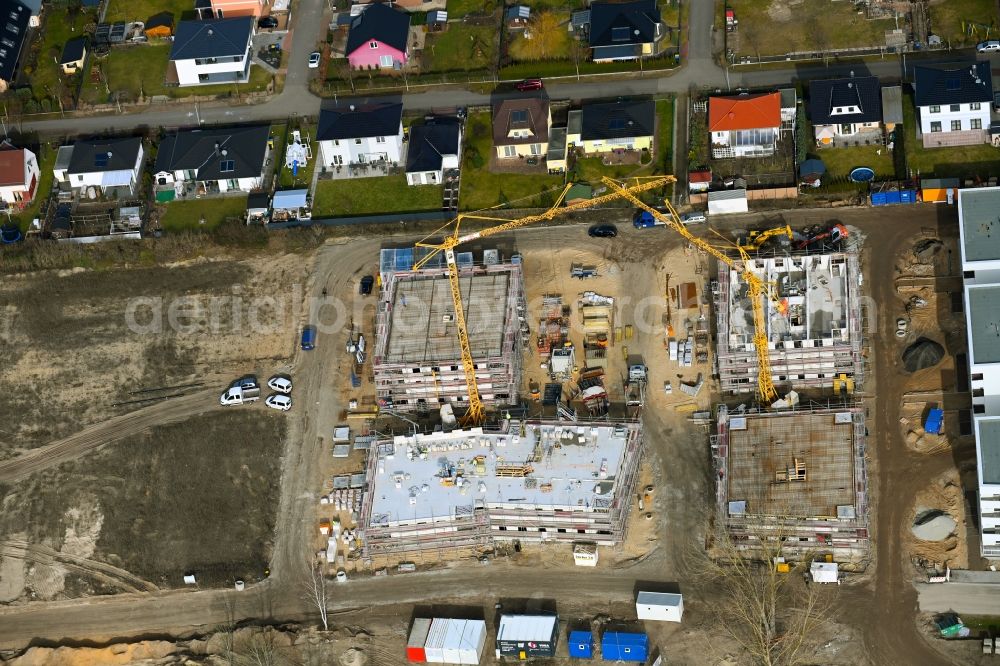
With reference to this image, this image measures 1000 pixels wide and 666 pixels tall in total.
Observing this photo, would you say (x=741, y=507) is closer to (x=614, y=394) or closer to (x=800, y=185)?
(x=614, y=394)

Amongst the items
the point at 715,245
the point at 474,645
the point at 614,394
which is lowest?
the point at 474,645

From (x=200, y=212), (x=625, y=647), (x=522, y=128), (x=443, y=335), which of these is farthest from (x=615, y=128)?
(x=625, y=647)

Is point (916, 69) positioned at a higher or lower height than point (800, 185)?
higher

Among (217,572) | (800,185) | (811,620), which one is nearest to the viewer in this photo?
(811,620)

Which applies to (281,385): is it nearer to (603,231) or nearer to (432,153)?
(432,153)

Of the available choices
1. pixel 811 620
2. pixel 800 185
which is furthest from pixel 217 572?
pixel 800 185

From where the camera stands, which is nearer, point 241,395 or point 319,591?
point 319,591

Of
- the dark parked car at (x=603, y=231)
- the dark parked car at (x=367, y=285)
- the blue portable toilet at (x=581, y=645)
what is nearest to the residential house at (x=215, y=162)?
the dark parked car at (x=367, y=285)
